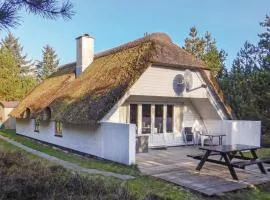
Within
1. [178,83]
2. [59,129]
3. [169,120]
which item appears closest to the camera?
[178,83]

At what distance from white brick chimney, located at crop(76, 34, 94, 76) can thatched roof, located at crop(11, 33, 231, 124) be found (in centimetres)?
120

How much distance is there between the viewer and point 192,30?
3008 centimetres

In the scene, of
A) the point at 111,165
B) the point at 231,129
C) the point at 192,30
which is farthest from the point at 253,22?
the point at 111,165

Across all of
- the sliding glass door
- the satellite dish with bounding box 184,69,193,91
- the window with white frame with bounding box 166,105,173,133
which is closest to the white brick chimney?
the sliding glass door

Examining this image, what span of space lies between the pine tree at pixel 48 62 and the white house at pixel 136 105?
47885mm

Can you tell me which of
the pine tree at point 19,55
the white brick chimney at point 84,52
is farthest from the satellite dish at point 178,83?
the pine tree at point 19,55

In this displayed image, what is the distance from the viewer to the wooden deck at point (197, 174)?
26.5 ft

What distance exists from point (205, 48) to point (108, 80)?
17268 mm

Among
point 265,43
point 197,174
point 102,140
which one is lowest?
point 197,174

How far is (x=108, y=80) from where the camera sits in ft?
47.0

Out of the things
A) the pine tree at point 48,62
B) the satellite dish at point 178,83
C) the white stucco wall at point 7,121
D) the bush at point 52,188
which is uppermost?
the pine tree at point 48,62

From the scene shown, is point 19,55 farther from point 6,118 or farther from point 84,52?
point 84,52

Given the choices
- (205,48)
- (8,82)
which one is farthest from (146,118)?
(8,82)

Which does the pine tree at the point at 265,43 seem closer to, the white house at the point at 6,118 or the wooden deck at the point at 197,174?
the wooden deck at the point at 197,174
